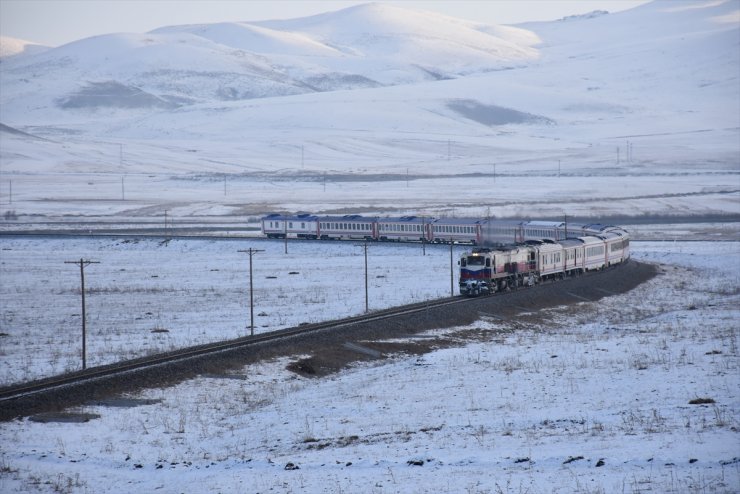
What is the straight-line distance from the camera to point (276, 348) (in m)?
37.9

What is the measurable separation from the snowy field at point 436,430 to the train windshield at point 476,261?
556 inches

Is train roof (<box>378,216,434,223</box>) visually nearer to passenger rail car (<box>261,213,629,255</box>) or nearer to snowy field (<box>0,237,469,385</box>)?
passenger rail car (<box>261,213,629,255</box>)

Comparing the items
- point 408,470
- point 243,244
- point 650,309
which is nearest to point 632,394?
point 408,470

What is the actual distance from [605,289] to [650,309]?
7356mm

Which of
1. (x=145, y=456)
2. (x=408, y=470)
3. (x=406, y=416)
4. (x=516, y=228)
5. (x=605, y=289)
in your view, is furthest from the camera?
(x=516, y=228)

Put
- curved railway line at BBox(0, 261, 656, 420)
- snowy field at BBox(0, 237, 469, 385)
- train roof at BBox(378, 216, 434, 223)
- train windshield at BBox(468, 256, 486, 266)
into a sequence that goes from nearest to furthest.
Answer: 1. curved railway line at BBox(0, 261, 656, 420)
2. snowy field at BBox(0, 237, 469, 385)
3. train windshield at BBox(468, 256, 486, 266)
4. train roof at BBox(378, 216, 434, 223)

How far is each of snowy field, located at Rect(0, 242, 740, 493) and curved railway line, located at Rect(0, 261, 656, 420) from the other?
1012 millimetres

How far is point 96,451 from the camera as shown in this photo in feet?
82.5

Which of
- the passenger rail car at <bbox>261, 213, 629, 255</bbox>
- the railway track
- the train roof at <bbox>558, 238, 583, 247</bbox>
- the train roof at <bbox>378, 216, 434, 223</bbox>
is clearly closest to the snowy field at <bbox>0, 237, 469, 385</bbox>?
the railway track

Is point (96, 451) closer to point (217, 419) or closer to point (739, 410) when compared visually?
point (217, 419)

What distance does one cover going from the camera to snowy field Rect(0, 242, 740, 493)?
21.2m

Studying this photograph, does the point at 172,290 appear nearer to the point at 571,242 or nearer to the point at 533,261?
the point at 533,261

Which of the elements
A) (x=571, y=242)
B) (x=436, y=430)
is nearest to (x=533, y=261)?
(x=571, y=242)

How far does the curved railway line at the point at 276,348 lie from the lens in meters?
30.4
